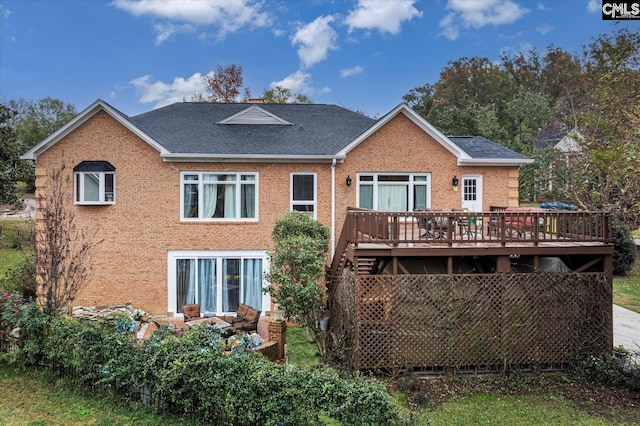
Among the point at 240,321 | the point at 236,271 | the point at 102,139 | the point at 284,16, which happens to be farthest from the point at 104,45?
the point at 240,321

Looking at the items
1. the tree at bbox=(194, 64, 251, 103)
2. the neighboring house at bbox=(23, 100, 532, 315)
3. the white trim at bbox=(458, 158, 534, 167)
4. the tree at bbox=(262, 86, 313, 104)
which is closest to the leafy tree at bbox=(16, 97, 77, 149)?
the tree at bbox=(194, 64, 251, 103)

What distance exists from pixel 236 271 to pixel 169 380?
7078mm

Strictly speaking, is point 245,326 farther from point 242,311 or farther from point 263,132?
point 263,132

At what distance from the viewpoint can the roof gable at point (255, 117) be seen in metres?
16.0

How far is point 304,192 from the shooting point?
13773 mm

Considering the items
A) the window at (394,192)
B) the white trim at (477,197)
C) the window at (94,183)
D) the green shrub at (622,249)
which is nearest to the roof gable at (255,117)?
the window at (394,192)

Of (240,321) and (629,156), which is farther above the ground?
(629,156)

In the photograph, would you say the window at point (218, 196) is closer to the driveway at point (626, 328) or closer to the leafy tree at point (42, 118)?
the driveway at point (626, 328)

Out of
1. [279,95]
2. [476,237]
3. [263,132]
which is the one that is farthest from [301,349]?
[279,95]

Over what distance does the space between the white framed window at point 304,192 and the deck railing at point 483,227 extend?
3697 millimetres

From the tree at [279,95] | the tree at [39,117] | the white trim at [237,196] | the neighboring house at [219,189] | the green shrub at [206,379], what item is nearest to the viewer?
the green shrub at [206,379]

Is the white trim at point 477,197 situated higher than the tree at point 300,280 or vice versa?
the white trim at point 477,197

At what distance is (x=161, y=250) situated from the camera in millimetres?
13227

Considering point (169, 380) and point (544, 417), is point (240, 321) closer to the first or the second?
point (169, 380)
